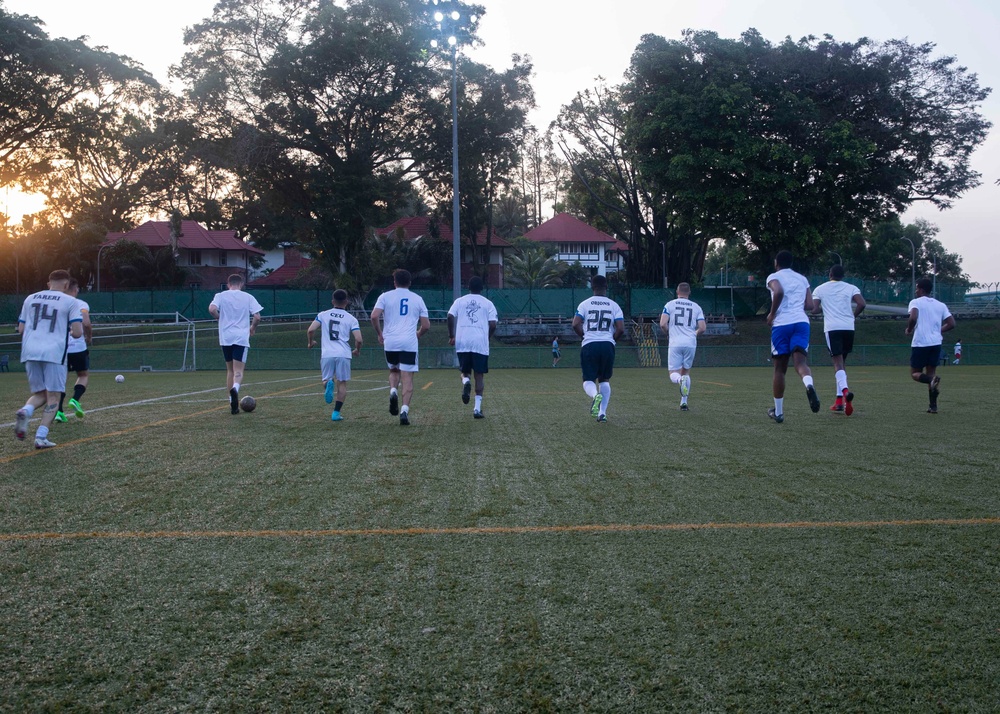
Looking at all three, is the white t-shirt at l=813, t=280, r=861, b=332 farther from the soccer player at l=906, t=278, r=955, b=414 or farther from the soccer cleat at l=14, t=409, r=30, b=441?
the soccer cleat at l=14, t=409, r=30, b=441

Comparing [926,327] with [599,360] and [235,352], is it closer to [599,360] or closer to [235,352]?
[599,360]

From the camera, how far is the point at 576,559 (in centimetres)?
378

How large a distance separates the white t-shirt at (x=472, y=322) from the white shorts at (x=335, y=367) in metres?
1.56

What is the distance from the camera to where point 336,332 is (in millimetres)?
11055

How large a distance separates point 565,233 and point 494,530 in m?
79.5

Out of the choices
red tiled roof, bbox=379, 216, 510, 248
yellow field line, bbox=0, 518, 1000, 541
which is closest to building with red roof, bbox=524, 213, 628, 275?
red tiled roof, bbox=379, 216, 510, 248

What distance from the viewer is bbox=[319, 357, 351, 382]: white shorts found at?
35.9ft

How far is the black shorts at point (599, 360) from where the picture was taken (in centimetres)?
1012

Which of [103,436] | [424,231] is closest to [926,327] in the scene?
[103,436]

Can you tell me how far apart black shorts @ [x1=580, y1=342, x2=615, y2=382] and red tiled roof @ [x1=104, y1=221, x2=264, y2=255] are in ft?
193

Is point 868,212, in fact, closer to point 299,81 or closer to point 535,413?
point 299,81

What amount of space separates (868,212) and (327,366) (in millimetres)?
38117

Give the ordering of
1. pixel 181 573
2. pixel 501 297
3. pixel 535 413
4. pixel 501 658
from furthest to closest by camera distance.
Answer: pixel 501 297 → pixel 535 413 → pixel 181 573 → pixel 501 658

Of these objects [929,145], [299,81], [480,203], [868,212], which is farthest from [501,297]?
[929,145]
